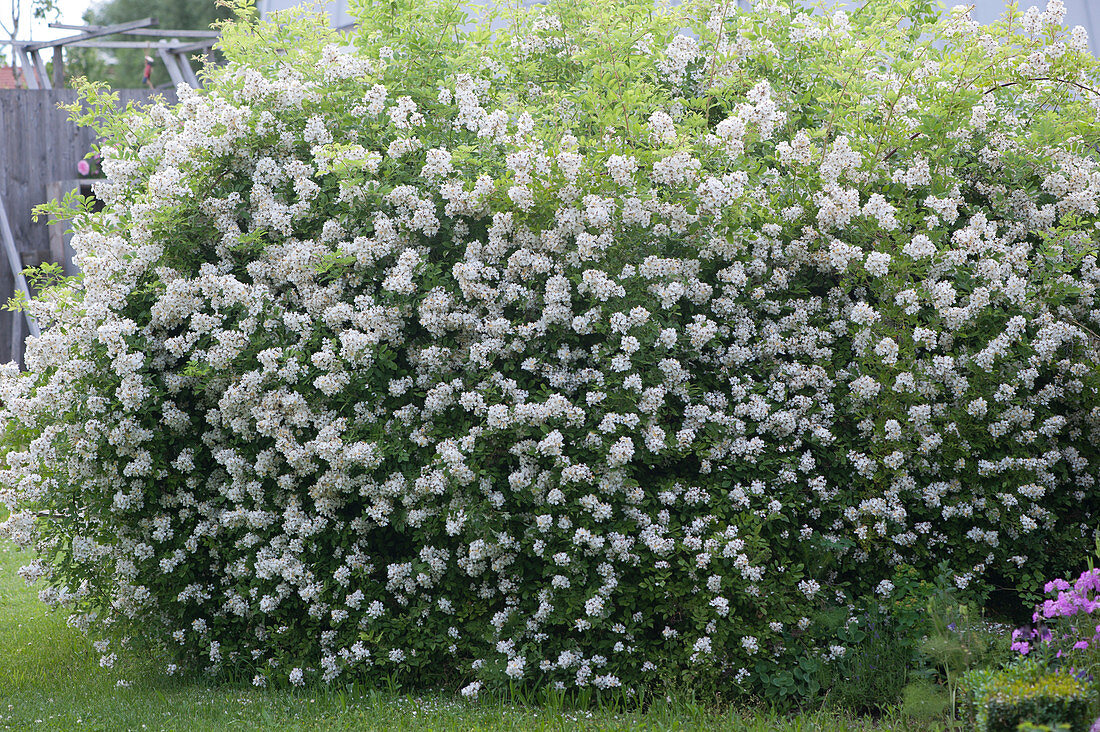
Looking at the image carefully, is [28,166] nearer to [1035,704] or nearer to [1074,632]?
[1074,632]

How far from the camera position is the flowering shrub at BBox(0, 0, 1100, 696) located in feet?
14.0

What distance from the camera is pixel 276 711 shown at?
13.7 ft

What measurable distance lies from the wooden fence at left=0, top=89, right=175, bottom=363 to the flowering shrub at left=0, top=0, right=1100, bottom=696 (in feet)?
17.3

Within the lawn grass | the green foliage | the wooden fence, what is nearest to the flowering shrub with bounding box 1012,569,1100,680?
the green foliage

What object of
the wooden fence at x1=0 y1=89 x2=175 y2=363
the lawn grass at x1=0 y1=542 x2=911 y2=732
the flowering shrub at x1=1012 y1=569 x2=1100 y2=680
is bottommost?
the lawn grass at x1=0 y1=542 x2=911 y2=732

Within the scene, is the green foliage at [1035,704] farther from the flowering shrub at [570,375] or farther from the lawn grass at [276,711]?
the flowering shrub at [570,375]

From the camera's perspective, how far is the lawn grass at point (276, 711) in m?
3.82

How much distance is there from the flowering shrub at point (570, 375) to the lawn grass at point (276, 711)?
0.18 m

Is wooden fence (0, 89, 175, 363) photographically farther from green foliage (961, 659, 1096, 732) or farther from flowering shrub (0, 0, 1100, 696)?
green foliage (961, 659, 1096, 732)

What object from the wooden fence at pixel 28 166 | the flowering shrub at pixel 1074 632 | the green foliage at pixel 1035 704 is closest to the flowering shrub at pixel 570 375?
the flowering shrub at pixel 1074 632

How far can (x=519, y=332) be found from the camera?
170 inches

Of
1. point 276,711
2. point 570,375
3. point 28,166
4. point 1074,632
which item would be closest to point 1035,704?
point 1074,632

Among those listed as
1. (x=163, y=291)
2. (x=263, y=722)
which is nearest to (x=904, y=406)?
(x=263, y=722)

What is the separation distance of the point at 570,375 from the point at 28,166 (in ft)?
25.8
